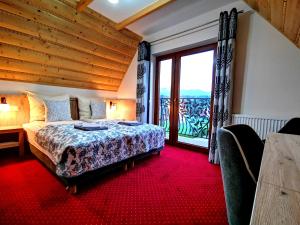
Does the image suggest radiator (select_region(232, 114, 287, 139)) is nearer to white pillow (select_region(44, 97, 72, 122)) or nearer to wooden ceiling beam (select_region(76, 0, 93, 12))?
wooden ceiling beam (select_region(76, 0, 93, 12))

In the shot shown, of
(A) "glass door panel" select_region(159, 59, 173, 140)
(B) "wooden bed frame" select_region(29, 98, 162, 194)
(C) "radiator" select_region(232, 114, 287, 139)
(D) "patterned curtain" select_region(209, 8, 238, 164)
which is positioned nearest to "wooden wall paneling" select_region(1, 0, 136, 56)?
(A) "glass door panel" select_region(159, 59, 173, 140)

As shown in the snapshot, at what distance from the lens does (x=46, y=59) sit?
2.95 metres

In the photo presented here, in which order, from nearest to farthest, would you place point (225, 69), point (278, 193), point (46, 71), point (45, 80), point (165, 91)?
point (278, 193), point (225, 69), point (46, 71), point (45, 80), point (165, 91)

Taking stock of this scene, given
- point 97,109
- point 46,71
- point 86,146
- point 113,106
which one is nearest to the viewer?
point 86,146

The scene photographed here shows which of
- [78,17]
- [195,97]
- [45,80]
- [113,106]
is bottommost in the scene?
[113,106]

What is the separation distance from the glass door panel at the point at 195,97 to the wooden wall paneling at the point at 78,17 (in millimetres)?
1445

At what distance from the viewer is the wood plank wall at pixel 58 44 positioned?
2350 mm

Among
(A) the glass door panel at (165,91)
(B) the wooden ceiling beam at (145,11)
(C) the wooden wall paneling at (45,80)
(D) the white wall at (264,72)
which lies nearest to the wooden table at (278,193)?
(D) the white wall at (264,72)

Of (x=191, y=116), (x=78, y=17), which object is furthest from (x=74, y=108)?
(x=191, y=116)

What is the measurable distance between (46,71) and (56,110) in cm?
84

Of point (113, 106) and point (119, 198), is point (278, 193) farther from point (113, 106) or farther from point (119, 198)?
point (113, 106)

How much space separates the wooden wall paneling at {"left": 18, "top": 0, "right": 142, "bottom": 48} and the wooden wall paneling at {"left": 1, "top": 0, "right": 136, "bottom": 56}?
7 cm

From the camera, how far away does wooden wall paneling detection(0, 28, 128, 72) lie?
94.5 inches

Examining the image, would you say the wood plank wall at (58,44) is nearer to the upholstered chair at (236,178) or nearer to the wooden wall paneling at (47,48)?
the wooden wall paneling at (47,48)
